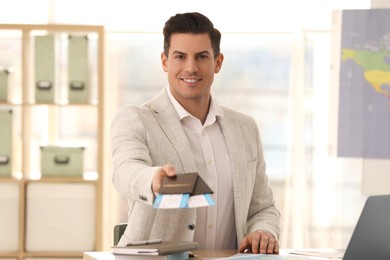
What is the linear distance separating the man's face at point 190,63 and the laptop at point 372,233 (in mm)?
864

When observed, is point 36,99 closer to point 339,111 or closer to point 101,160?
point 101,160

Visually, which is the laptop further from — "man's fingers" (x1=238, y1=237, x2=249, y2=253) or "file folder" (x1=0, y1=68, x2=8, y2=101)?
"file folder" (x1=0, y1=68, x2=8, y2=101)

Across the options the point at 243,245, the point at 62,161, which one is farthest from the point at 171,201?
the point at 62,161

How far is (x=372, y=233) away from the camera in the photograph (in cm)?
228

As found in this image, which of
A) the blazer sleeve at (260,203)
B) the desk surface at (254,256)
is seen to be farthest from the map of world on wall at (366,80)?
the desk surface at (254,256)

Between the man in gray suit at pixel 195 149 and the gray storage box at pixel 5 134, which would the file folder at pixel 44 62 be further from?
the man in gray suit at pixel 195 149

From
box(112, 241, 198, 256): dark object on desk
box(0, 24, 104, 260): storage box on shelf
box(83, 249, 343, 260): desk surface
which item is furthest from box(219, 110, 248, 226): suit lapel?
box(0, 24, 104, 260): storage box on shelf

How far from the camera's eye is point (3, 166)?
5793mm

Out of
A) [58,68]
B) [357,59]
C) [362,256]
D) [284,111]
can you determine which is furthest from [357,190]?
[362,256]

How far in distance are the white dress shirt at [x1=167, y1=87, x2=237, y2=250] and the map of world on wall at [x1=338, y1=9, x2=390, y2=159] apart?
2651mm

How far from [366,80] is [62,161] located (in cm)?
209

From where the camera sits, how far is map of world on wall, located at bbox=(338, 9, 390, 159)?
5.54 metres

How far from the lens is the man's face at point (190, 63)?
115 inches

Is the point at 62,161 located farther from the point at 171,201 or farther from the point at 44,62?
the point at 171,201
